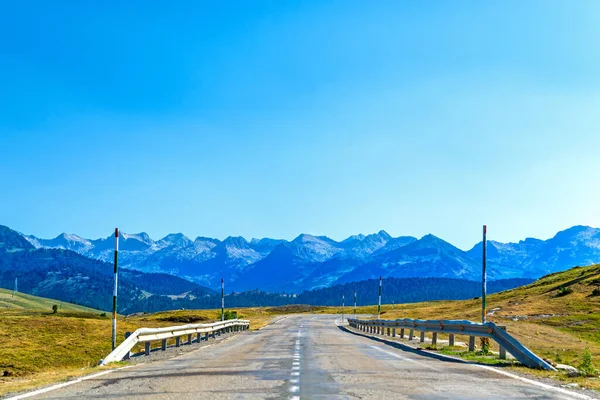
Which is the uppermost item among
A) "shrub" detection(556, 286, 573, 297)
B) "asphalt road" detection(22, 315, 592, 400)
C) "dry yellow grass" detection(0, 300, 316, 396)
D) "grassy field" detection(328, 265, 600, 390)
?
"shrub" detection(556, 286, 573, 297)

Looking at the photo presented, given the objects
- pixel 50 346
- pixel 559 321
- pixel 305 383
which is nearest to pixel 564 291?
pixel 559 321

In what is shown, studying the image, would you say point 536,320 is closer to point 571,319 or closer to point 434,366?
point 571,319

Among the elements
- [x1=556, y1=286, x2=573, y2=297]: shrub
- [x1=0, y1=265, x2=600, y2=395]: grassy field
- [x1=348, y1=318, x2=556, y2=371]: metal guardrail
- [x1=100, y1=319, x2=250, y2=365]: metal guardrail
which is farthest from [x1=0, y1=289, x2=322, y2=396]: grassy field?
[x1=556, y1=286, x2=573, y2=297]: shrub

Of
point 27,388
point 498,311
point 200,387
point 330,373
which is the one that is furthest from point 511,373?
point 498,311

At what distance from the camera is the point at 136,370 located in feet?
54.7

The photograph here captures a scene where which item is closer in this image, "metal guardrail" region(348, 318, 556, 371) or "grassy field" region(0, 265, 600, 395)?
"metal guardrail" region(348, 318, 556, 371)

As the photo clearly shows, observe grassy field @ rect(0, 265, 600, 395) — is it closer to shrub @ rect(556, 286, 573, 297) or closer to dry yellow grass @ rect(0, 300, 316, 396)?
dry yellow grass @ rect(0, 300, 316, 396)

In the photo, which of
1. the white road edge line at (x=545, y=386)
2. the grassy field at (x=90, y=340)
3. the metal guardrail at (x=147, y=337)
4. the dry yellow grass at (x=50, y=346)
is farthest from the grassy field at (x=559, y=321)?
the dry yellow grass at (x=50, y=346)

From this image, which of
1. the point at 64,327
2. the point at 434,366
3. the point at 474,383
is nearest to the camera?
the point at 474,383

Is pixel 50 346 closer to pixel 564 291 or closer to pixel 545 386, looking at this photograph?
pixel 545 386

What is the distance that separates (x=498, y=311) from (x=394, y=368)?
61479mm

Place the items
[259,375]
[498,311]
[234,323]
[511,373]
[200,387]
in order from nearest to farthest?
[200,387], [259,375], [511,373], [234,323], [498,311]

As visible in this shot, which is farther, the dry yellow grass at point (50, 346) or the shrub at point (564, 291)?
the shrub at point (564, 291)

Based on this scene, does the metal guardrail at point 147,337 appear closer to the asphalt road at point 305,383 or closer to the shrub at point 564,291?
the asphalt road at point 305,383
